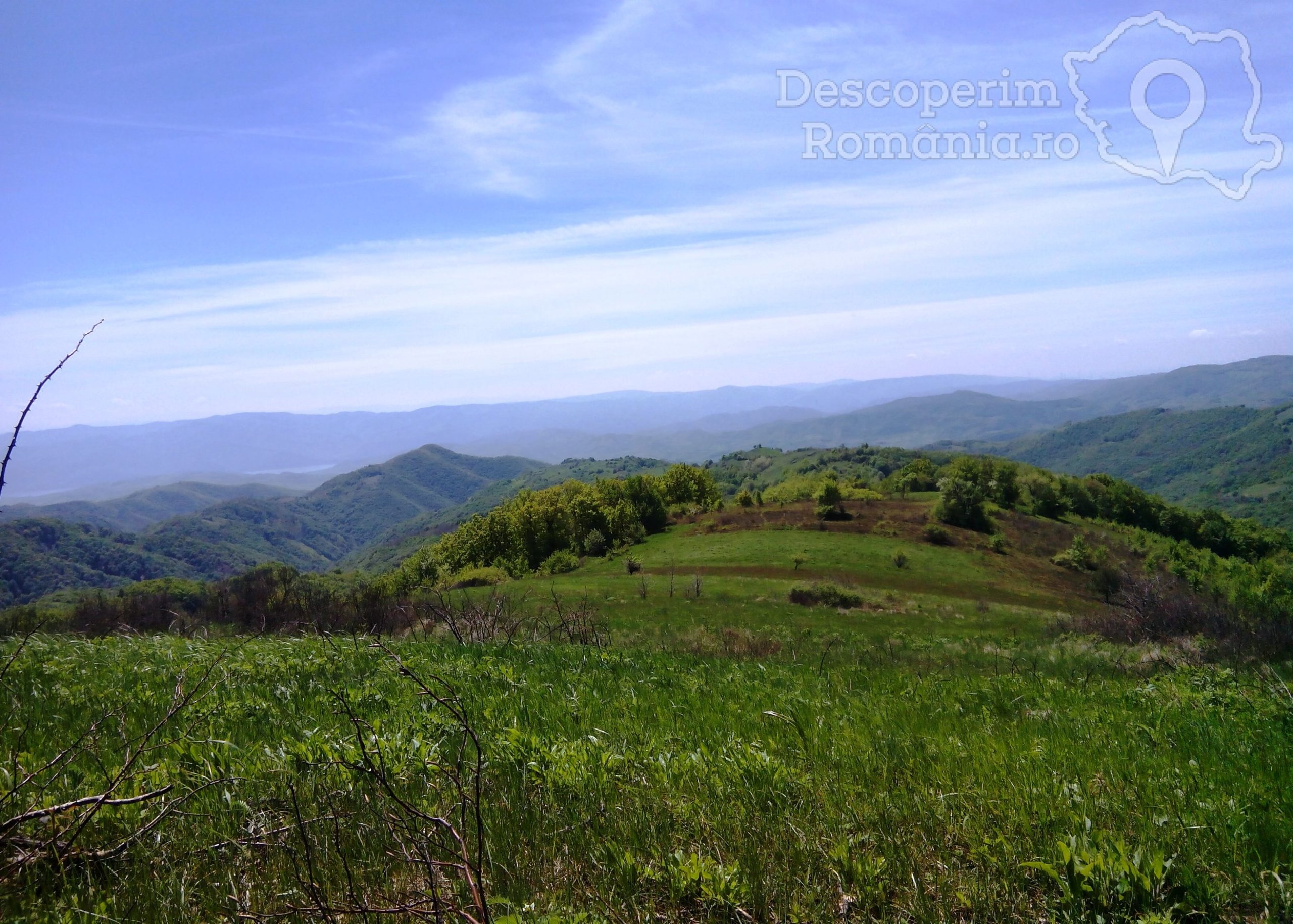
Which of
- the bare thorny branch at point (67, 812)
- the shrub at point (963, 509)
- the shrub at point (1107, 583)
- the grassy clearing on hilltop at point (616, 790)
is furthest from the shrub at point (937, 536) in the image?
the bare thorny branch at point (67, 812)

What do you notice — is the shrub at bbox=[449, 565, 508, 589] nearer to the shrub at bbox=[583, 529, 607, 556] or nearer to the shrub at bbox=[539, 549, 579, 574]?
the shrub at bbox=[539, 549, 579, 574]

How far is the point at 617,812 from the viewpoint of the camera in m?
3.49

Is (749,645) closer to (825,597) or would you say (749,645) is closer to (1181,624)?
(1181,624)

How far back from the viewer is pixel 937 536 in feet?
251

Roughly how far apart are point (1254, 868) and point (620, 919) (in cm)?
268

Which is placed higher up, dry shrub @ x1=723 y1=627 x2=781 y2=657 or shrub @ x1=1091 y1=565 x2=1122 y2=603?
dry shrub @ x1=723 y1=627 x2=781 y2=657

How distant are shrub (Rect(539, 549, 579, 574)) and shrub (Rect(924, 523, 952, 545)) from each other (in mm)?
39951

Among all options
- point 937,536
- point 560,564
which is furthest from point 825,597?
point 937,536

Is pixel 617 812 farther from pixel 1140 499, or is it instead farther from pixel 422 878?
pixel 1140 499

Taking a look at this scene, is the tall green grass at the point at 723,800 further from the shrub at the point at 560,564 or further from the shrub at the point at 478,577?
the shrub at the point at 560,564

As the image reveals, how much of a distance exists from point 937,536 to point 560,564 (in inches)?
1695

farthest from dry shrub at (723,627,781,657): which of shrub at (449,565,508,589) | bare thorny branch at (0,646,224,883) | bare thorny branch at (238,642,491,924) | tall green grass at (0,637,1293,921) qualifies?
shrub at (449,565,508,589)

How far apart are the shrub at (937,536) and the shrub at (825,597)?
32714 millimetres

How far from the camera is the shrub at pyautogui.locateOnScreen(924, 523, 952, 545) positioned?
76.0 m
